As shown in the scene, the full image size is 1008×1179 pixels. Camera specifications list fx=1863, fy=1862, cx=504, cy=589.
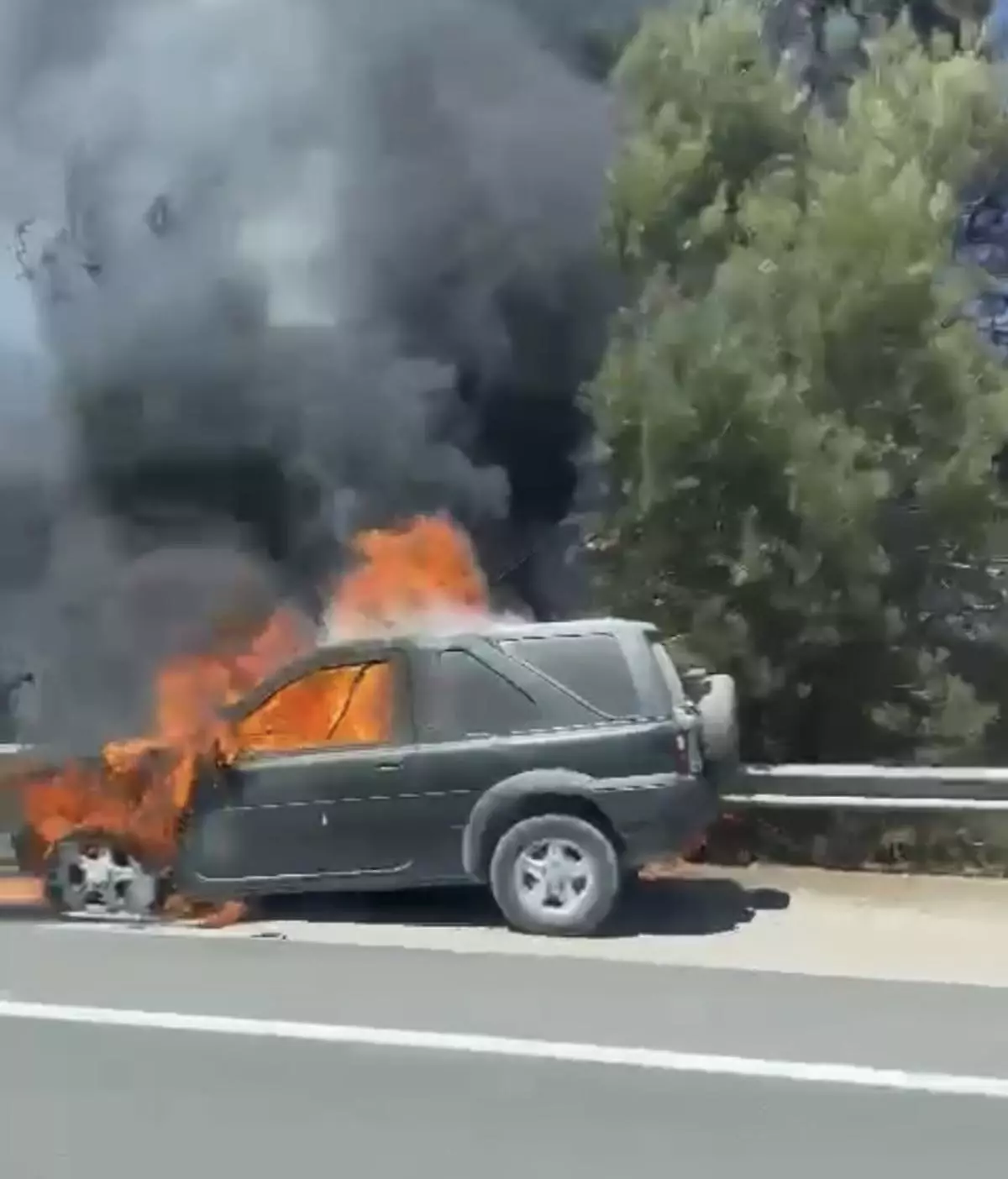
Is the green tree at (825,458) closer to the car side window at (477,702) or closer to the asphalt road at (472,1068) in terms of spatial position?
the car side window at (477,702)

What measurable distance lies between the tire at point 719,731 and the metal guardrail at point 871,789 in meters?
0.54

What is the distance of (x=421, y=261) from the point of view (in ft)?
48.0

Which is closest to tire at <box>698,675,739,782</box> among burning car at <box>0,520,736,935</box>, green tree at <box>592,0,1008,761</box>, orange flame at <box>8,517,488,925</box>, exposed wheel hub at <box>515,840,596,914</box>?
burning car at <box>0,520,736,935</box>

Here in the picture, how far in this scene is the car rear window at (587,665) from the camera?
9453mm

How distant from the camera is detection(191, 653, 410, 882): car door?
375 inches

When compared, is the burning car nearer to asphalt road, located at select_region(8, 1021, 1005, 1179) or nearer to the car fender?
the car fender

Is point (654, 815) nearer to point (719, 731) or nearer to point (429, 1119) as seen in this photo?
point (719, 731)

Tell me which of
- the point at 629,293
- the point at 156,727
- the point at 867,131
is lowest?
the point at 156,727

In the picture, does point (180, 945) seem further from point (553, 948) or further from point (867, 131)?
point (867, 131)

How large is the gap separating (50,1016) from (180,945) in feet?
5.47

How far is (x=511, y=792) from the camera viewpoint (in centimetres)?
940

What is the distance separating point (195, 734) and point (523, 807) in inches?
75.1

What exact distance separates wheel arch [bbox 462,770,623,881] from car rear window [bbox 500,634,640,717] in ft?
1.36

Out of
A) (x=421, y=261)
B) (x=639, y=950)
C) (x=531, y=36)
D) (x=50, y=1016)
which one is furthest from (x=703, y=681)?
(x=531, y=36)
